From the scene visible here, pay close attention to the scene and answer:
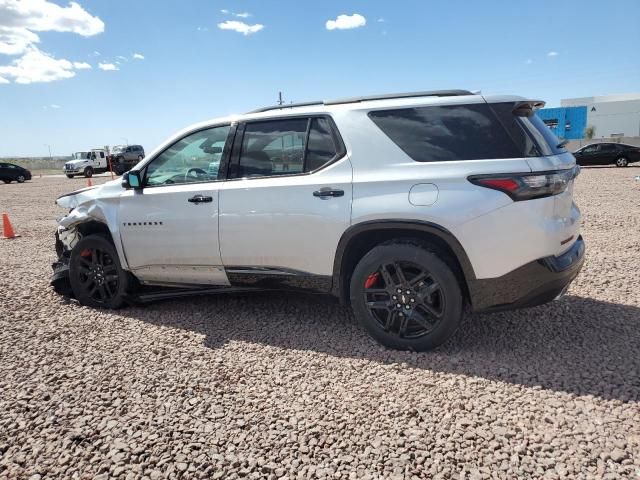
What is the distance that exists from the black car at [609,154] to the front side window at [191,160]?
80.1ft

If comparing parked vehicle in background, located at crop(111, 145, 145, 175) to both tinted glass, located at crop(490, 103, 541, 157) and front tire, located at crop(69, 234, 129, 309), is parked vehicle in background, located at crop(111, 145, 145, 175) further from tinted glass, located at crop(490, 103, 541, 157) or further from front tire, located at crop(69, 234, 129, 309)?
tinted glass, located at crop(490, 103, 541, 157)

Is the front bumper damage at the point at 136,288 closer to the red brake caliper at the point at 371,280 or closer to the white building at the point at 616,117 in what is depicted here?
the red brake caliper at the point at 371,280

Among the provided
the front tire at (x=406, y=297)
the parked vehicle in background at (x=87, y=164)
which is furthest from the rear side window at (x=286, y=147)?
the parked vehicle in background at (x=87, y=164)

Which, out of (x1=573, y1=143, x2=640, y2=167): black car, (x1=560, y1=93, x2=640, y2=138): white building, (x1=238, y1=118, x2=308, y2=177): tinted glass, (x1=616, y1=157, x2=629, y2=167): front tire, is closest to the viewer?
(x1=238, y1=118, x2=308, y2=177): tinted glass

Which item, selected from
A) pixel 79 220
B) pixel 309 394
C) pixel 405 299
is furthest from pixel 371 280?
pixel 79 220

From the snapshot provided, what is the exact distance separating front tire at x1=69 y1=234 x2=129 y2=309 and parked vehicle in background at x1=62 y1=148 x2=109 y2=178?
31.2m

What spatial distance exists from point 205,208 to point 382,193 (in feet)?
5.05

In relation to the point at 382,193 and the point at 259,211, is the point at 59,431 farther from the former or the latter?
the point at 382,193

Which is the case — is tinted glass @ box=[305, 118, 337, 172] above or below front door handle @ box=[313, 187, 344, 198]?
above

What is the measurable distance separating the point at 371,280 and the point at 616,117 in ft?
288

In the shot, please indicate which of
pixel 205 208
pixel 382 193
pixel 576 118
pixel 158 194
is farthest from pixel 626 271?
pixel 576 118

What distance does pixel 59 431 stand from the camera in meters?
2.61

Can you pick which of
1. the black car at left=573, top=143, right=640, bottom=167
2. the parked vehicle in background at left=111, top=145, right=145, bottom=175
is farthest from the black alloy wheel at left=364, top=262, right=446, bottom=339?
the parked vehicle in background at left=111, top=145, right=145, bottom=175

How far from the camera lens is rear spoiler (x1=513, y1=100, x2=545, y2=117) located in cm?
312
